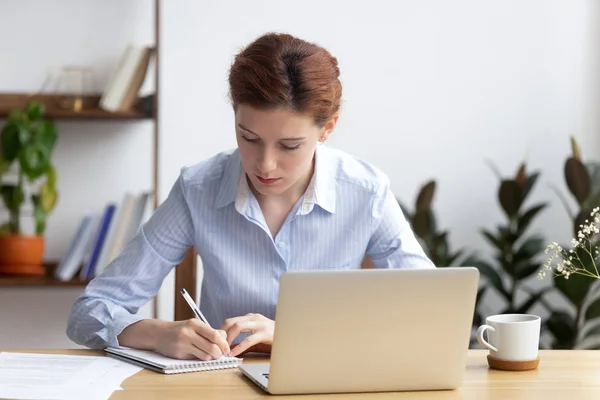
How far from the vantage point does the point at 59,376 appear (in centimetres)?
138

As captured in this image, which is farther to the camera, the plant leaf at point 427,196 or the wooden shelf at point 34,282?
the plant leaf at point 427,196

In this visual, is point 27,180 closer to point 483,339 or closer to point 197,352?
point 197,352

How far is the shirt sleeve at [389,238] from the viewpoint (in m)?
1.85

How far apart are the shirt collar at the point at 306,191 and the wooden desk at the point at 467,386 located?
396 mm

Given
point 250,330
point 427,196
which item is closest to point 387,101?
point 427,196

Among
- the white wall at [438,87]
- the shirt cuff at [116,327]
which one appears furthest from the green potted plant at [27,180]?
the shirt cuff at [116,327]

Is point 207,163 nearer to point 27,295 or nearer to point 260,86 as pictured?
point 260,86

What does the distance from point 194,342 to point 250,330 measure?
12cm

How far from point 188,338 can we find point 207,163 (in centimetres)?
54

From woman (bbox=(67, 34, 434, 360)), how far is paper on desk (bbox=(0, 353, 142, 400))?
0.14 meters

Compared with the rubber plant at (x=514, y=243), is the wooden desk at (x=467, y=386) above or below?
above

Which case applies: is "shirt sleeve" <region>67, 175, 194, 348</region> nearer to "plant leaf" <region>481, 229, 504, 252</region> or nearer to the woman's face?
the woman's face

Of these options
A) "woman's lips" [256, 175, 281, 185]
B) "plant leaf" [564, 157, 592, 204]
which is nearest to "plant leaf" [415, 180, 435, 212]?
"plant leaf" [564, 157, 592, 204]

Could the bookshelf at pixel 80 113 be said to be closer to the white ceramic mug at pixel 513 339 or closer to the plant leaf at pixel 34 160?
the plant leaf at pixel 34 160
